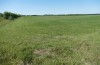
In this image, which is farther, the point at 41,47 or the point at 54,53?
the point at 41,47

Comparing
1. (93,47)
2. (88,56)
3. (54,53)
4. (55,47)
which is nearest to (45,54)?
(54,53)

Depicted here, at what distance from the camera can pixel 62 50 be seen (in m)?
10.4

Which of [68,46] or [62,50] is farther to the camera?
[68,46]

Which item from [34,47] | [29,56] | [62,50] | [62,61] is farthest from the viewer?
[34,47]

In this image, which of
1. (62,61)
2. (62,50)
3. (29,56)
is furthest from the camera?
(62,50)

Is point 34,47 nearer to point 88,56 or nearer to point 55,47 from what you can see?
point 55,47

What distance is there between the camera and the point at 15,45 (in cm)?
1180

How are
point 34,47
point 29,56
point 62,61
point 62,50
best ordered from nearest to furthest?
point 62,61
point 29,56
point 62,50
point 34,47

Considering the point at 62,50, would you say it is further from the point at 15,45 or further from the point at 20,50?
the point at 15,45

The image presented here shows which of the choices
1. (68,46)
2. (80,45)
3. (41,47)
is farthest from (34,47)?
(80,45)

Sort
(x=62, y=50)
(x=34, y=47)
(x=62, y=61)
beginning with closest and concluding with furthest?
1. (x=62, y=61)
2. (x=62, y=50)
3. (x=34, y=47)

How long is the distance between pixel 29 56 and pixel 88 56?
266 cm

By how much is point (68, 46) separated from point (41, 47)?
1.43 metres

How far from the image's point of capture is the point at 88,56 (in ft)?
30.8
